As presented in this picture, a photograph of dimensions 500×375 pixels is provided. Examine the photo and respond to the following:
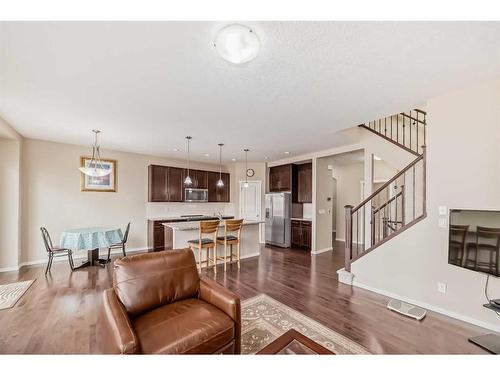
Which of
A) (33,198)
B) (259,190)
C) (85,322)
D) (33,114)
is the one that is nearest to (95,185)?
(33,198)

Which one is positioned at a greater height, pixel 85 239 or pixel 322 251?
pixel 85 239

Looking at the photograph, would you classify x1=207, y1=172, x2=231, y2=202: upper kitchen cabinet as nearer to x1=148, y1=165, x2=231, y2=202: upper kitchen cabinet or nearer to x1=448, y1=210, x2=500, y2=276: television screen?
x1=148, y1=165, x2=231, y2=202: upper kitchen cabinet

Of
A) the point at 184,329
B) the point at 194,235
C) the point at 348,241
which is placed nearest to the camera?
the point at 184,329

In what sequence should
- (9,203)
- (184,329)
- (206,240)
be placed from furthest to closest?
(206,240) < (9,203) < (184,329)

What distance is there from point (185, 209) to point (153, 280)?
4921 millimetres

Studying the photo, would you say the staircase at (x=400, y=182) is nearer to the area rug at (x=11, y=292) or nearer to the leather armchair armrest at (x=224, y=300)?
the leather armchair armrest at (x=224, y=300)

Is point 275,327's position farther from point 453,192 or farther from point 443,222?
point 453,192

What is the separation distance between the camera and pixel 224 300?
184cm

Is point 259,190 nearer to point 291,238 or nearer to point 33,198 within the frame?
point 291,238

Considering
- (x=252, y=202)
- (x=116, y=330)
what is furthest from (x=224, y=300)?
(x=252, y=202)

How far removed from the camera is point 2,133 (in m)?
3.69

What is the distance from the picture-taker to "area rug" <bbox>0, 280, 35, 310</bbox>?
2787 mm

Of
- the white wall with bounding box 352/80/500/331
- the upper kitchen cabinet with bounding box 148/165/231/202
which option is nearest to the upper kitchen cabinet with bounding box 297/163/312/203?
the upper kitchen cabinet with bounding box 148/165/231/202
